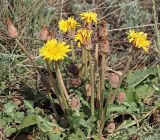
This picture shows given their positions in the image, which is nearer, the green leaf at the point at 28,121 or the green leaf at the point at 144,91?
the green leaf at the point at 28,121

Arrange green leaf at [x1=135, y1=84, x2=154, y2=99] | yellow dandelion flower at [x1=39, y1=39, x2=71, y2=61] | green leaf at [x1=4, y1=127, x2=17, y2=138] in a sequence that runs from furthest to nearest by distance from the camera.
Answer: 1. green leaf at [x1=135, y1=84, x2=154, y2=99]
2. green leaf at [x1=4, y1=127, x2=17, y2=138]
3. yellow dandelion flower at [x1=39, y1=39, x2=71, y2=61]

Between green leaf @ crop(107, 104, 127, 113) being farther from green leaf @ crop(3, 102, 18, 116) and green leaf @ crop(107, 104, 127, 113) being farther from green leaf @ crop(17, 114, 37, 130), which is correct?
green leaf @ crop(3, 102, 18, 116)

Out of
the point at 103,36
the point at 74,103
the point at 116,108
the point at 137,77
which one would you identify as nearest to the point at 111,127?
the point at 116,108

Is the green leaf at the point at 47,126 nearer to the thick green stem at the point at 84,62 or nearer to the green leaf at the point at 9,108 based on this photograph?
the green leaf at the point at 9,108

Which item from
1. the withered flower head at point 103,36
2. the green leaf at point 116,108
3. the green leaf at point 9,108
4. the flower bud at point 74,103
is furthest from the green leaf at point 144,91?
the green leaf at point 9,108

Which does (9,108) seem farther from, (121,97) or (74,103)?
(121,97)

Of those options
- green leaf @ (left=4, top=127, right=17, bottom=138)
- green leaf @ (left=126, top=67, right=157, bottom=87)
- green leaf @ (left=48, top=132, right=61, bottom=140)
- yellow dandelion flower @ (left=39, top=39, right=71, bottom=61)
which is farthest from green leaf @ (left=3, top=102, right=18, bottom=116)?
green leaf @ (left=126, top=67, right=157, bottom=87)

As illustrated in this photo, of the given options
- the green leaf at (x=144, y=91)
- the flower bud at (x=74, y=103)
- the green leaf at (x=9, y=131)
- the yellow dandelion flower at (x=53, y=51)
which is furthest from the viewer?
the green leaf at (x=144, y=91)

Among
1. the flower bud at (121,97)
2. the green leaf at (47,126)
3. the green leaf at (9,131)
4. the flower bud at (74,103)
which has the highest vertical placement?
the flower bud at (74,103)

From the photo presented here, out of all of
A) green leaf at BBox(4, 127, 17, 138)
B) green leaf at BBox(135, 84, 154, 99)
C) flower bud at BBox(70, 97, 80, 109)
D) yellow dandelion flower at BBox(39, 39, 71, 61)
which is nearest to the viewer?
yellow dandelion flower at BBox(39, 39, 71, 61)

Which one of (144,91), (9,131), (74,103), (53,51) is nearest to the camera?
(53,51)

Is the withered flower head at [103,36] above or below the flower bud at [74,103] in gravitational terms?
above

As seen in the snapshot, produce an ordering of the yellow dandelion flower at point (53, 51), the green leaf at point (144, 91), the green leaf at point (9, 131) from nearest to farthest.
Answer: the yellow dandelion flower at point (53, 51) < the green leaf at point (9, 131) < the green leaf at point (144, 91)

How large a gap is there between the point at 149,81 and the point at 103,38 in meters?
0.56
